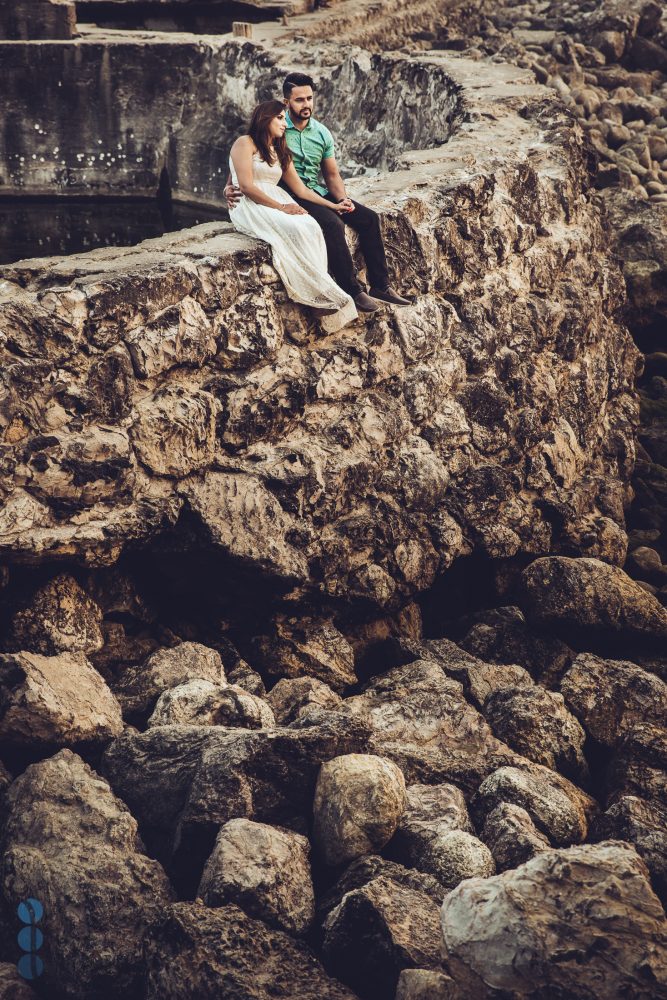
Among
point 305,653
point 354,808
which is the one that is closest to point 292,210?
point 305,653

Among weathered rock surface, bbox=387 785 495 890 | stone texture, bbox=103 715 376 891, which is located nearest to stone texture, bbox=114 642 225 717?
stone texture, bbox=103 715 376 891

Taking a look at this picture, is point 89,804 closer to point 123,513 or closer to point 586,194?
point 123,513

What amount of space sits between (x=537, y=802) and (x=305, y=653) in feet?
7.33

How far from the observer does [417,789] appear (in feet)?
22.5

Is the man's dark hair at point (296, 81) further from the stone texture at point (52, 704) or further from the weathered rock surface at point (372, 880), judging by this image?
the weathered rock surface at point (372, 880)

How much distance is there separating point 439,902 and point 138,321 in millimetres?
3931

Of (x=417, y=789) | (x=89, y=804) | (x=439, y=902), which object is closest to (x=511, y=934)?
(x=439, y=902)

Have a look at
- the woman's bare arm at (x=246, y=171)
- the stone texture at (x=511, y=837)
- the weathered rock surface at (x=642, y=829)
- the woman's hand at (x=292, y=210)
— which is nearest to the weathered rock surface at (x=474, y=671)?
the weathered rock surface at (x=642, y=829)

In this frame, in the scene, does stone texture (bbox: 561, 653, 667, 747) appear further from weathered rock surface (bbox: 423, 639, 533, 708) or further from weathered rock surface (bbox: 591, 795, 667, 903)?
weathered rock surface (bbox: 591, 795, 667, 903)

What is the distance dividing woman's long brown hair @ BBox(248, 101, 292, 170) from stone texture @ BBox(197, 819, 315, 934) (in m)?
4.52

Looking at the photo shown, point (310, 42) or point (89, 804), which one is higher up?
Answer: point (310, 42)

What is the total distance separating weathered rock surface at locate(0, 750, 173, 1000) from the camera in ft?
18.7

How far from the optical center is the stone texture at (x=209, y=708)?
7.11m

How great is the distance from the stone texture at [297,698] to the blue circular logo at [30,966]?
2.16 metres
